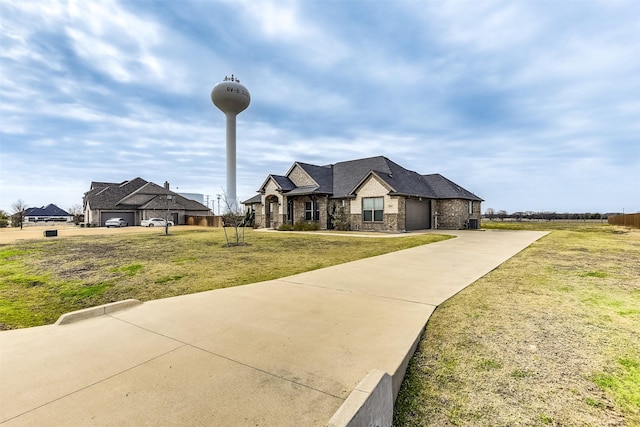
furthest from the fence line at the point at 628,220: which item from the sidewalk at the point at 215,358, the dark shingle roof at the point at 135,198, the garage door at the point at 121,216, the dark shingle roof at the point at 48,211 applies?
the dark shingle roof at the point at 48,211

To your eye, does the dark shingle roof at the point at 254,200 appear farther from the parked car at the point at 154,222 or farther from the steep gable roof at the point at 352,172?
the parked car at the point at 154,222

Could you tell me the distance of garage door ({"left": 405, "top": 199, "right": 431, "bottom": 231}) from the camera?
23.9 m

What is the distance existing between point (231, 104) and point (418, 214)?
3694 cm

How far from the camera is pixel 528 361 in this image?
332 centimetres

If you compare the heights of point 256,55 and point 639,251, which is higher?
point 256,55

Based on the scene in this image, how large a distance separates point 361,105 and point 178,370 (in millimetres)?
24743

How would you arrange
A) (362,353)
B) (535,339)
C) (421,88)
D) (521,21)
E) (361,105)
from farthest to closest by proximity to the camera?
(361,105)
(421,88)
(521,21)
(535,339)
(362,353)

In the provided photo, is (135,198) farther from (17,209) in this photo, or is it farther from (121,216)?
(17,209)

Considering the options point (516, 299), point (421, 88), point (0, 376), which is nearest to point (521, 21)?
point (421, 88)

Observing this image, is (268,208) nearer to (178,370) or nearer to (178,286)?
(178,286)

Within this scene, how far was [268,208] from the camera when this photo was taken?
29656 mm

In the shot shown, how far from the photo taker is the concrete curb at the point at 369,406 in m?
1.94

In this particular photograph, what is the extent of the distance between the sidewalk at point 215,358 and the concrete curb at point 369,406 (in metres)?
0.32

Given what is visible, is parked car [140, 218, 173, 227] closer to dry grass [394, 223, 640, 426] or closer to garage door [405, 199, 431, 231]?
garage door [405, 199, 431, 231]
